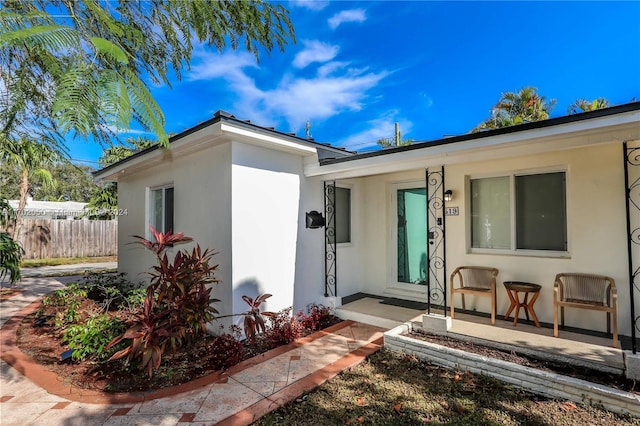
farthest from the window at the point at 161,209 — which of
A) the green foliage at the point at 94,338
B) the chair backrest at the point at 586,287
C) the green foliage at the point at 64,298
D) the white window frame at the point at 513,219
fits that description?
the chair backrest at the point at 586,287

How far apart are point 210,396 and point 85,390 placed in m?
1.62

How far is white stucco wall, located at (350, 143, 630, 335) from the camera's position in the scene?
4750mm

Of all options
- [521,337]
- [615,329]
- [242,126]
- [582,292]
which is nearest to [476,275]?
[521,337]

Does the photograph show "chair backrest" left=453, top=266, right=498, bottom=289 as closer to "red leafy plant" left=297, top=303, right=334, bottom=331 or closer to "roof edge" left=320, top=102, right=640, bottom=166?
"roof edge" left=320, top=102, right=640, bottom=166

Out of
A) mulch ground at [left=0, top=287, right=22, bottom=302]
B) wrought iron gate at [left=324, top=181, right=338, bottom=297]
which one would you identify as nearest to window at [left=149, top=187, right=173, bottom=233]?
wrought iron gate at [left=324, top=181, right=338, bottom=297]

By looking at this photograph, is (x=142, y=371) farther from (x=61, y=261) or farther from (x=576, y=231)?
(x=61, y=261)

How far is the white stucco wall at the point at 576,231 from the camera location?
4750mm

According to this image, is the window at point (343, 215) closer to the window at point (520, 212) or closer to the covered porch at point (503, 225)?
the covered porch at point (503, 225)

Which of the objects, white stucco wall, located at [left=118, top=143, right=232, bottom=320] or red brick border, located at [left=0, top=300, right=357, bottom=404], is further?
white stucco wall, located at [left=118, top=143, right=232, bottom=320]

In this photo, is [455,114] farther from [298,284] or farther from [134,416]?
[134,416]

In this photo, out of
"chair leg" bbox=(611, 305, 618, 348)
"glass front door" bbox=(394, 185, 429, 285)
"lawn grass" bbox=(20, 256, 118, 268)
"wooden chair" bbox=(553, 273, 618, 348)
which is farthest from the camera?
"lawn grass" bbox=(20, 256, 118, 268)

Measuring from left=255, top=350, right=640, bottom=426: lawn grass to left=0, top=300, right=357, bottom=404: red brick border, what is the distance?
1155 millimetres

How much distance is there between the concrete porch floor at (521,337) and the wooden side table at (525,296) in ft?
0.75

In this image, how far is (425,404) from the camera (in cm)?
347
